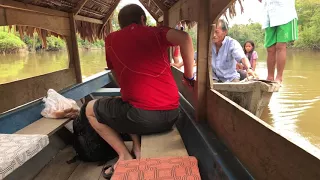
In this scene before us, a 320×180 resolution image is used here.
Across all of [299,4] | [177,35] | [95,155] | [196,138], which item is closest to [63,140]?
[95,155]

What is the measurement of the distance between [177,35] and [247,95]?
61.6 inches

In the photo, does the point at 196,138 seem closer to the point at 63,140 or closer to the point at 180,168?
the point at 180,168

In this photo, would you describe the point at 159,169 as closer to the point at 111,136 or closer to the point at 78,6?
the point at 111,136

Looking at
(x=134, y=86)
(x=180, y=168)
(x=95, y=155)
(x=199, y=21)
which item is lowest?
(x=95, y=155)

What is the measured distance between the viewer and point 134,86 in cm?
187

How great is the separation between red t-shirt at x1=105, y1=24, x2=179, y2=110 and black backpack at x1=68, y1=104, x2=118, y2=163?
0.67m

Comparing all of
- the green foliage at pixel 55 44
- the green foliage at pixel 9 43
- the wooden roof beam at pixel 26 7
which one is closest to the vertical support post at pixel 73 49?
the wooden roof beam at pixel 26 7

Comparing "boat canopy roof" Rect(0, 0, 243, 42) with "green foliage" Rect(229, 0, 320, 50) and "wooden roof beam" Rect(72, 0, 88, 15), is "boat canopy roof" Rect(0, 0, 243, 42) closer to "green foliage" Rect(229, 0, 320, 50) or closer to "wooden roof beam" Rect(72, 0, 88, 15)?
"wooden roof beam" Rect(72, 0, 88, 15)

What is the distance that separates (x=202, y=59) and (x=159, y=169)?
0.95 meters

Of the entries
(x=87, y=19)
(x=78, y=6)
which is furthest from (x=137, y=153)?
(x=87, y=19)

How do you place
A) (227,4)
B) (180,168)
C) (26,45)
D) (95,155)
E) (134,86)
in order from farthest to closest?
(26,45) < (95,155) < (134,86) < (227,4) < (180,168)

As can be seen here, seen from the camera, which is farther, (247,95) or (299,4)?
(299,4)

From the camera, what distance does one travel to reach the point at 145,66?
184 cm

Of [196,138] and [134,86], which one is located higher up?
[134,86]
